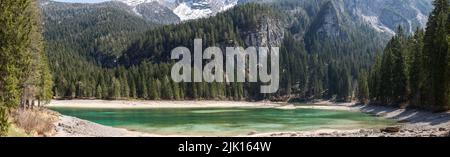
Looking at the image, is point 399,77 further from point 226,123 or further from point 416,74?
point 226,123

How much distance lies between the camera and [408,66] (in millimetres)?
96375

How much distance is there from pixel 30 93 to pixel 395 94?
226ft

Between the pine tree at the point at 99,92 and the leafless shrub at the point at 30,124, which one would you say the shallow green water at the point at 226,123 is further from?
the pine tree at the point at 99,92

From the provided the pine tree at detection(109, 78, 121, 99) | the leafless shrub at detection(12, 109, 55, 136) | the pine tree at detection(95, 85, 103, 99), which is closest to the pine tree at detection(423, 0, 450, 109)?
the leafless shrub at detection(12, 109, 55, 136)

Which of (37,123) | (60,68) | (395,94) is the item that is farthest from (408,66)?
(60,68)

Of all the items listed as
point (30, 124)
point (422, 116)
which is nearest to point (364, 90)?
point (422, 116)

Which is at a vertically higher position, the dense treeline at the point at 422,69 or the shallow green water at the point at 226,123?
the dense treeline at the point at 422,69

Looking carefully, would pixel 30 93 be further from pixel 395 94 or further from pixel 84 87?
pixel 84 87

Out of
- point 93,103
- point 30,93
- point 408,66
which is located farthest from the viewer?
point 93,103

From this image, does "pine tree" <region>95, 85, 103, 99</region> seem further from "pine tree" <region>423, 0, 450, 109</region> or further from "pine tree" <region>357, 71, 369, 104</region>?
"pine tree" <region>423, 0, 450, 109</region>

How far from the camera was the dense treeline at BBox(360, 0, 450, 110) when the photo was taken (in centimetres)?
7094

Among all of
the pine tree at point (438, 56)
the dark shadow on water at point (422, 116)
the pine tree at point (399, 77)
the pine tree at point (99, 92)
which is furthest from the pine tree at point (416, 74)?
the pine tree at point (99, 92)

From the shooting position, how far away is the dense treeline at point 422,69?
70938 millimetres

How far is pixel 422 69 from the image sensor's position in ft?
269
